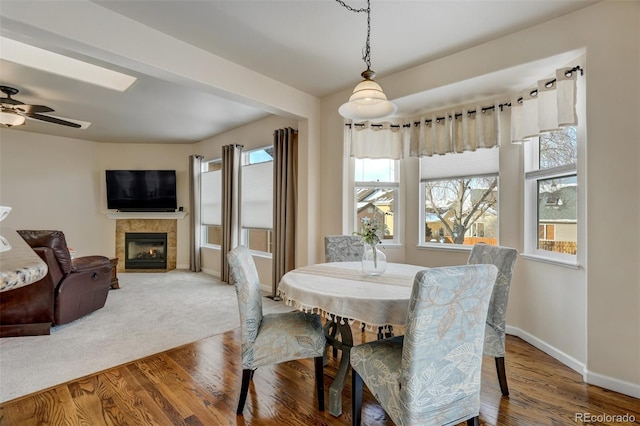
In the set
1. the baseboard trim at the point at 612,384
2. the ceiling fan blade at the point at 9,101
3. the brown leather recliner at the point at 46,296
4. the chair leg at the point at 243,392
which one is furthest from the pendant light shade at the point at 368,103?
the ceiling fan blade at the point at 9,101

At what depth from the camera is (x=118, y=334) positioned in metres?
3.10

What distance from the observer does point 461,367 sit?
4.51 ft

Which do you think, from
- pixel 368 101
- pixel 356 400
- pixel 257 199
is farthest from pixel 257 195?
pixel 356 400

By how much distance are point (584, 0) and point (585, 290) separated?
7.03 feet

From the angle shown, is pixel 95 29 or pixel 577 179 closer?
pixel 95 29

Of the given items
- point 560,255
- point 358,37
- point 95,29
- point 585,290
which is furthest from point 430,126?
point 95,29

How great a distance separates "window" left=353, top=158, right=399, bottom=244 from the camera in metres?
3.98

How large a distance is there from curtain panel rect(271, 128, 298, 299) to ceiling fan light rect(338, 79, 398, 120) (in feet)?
7.03

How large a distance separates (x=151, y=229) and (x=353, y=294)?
249 inches

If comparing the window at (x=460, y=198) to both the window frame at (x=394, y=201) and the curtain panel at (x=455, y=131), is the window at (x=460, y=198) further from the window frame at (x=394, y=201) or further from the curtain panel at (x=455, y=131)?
the window frame at (x=394, y=201)

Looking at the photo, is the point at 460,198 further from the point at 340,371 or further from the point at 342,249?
the point at 340,371

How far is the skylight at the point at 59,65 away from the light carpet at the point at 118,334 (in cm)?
273

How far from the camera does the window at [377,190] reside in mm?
3982

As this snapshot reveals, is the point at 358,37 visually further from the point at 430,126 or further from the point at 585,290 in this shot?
the point at 585,290
